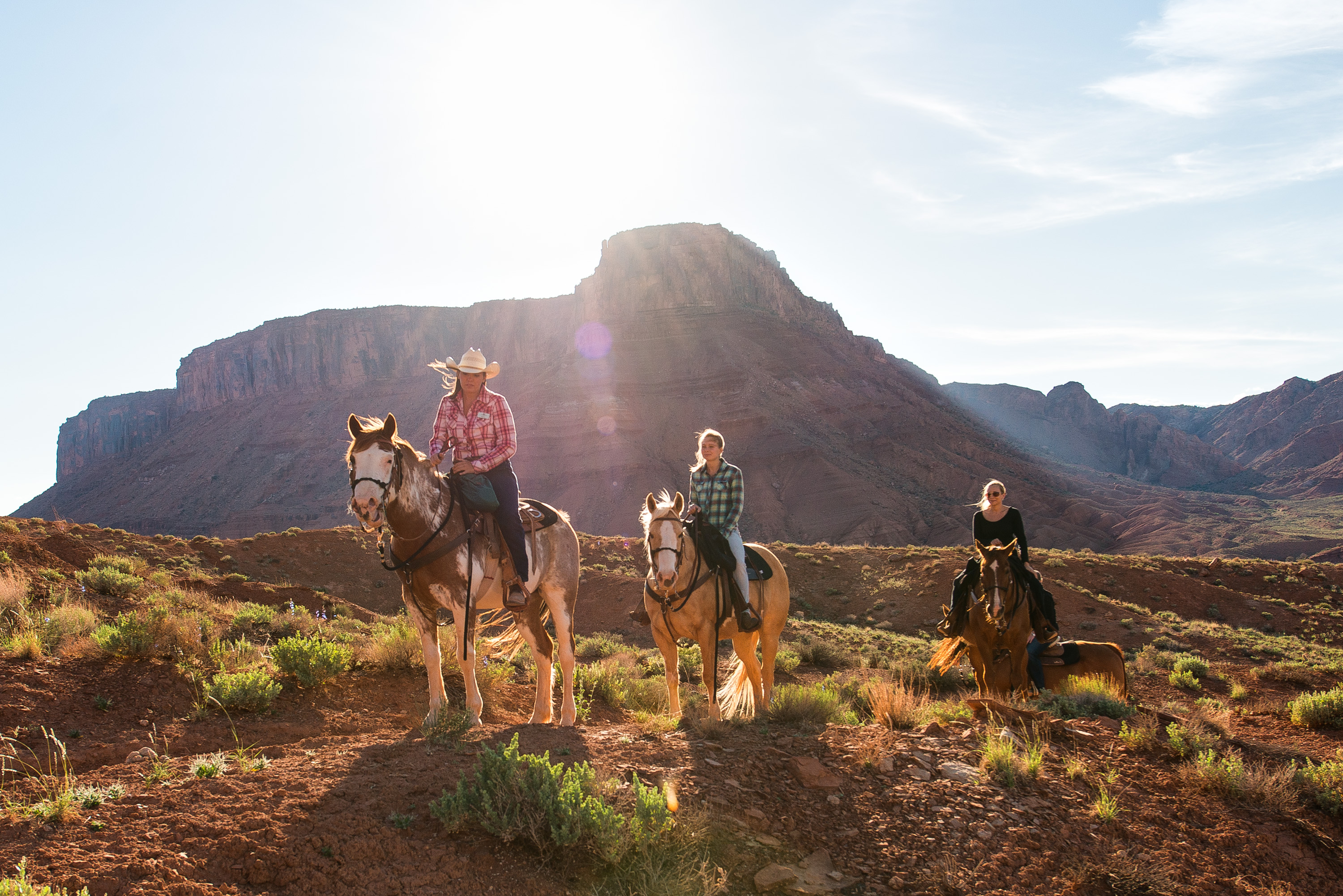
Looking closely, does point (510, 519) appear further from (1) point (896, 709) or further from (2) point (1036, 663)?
(2) point (1036, 663)

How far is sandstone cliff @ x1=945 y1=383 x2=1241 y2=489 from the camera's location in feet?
445

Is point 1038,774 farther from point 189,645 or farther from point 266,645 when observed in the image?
point 266,645

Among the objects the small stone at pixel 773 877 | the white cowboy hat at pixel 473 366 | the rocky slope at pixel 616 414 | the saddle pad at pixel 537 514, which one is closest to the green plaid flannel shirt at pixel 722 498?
the saddle pad at pixel 537 514

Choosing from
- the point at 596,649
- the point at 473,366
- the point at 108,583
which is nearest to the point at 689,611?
the point at 473,366

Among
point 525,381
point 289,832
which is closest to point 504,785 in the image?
point 289,832

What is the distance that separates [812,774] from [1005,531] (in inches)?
228

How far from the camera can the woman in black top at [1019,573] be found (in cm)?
907

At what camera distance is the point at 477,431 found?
6820mm

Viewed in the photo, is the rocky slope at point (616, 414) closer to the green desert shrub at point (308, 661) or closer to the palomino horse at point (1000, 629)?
the palomino horse at point (1000, 629)

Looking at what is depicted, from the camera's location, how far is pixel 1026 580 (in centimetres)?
898

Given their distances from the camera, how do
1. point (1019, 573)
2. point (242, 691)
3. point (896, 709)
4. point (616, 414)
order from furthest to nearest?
point (616, 414)
point (1019, 573)
point (896, 709)
point (242, 691)

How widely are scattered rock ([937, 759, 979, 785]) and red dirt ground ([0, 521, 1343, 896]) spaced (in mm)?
125

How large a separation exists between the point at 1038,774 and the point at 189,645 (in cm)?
872

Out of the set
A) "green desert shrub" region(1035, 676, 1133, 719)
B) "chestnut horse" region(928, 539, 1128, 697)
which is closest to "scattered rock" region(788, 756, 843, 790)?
"green desert shrub" region(1035, 676, 1133, 719)
